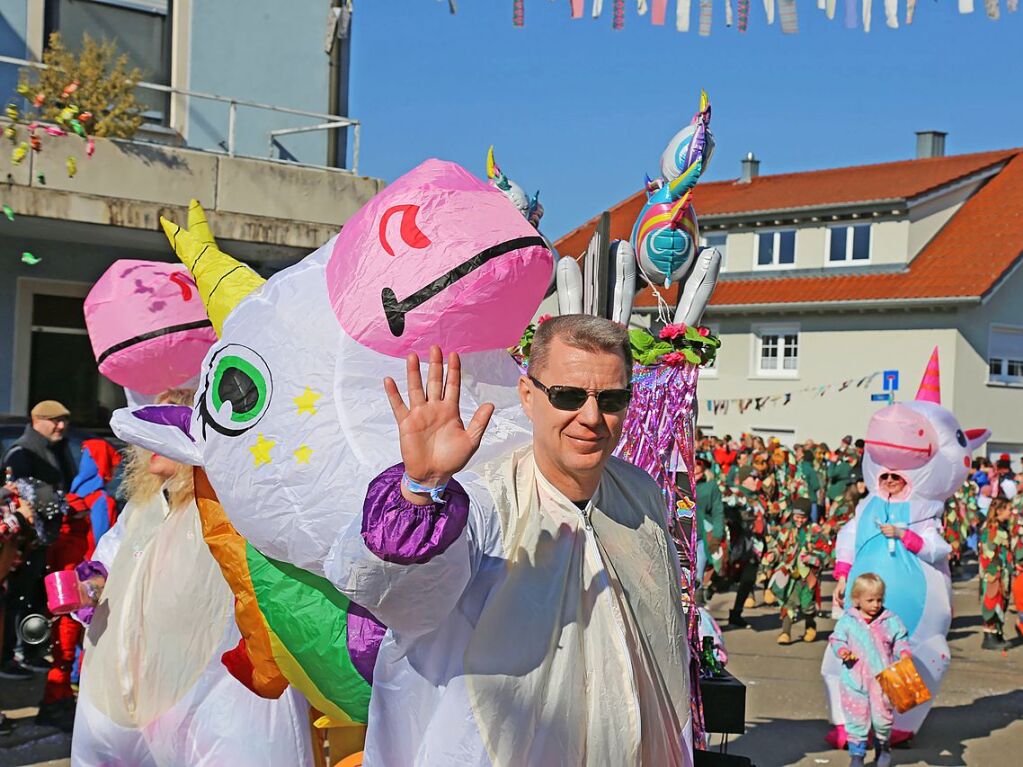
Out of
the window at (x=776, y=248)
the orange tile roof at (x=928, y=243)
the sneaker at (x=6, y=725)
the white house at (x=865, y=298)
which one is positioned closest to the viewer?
the sneaker at (x=6, y=725)

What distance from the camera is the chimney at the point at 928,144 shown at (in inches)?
1304

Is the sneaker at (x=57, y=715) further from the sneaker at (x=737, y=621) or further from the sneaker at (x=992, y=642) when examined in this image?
the sneaker at (x=992, y=642)

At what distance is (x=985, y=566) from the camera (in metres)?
11.7

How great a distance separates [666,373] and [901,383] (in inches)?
881

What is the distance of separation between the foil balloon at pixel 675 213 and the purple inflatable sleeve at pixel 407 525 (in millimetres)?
2679

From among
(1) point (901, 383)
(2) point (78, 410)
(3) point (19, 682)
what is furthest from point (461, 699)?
(1) point (901, 383)

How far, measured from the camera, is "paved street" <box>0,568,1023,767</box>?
24.3 feet

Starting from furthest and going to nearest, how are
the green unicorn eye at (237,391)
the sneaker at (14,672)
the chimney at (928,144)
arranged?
the chimney at (928,144)
the sneaker at (14,672)
the green unicorn eye at (237,391)

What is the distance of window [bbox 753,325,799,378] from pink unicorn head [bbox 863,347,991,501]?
20400mm

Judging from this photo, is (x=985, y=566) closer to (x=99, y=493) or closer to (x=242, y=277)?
(x=99, y=493)

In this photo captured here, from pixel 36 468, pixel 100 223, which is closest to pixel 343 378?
pixel 36 468

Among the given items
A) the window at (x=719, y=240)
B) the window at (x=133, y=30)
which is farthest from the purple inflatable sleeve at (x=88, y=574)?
the window at (x=719, y=240)

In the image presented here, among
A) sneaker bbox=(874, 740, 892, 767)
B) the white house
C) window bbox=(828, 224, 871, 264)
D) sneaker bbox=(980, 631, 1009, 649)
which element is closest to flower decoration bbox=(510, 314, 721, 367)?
sneaker bbox=(874, 740, 892, 767)

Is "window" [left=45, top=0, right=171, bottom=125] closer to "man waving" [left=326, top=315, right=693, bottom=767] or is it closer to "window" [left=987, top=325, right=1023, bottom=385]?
"man waving" [left=326, top=315, right=693, bottom=767]
